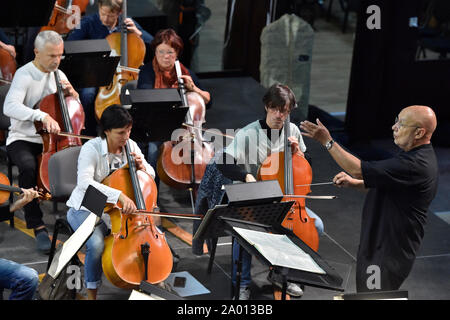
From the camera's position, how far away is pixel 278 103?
3.79 m

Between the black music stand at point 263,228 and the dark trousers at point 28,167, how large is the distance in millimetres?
1471

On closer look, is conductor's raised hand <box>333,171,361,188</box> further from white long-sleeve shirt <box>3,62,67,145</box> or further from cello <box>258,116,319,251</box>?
white long-sleeve shirt <box>3,62,67,145</box>

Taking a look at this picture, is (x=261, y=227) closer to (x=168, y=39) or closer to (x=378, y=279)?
(x=378, y=279)

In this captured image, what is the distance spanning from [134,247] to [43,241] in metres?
1.02

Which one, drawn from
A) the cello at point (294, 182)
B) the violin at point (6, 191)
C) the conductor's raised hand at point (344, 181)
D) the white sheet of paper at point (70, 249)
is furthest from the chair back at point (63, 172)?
the conductor's raised hand at point (344, 181)

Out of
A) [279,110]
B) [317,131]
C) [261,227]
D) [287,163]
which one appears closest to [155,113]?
[279,110]

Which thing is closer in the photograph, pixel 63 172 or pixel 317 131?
pixel 317 131

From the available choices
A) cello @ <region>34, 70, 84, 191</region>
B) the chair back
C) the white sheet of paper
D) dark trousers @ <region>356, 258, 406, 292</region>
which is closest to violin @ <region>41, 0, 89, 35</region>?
cello @ <region>34, 70, 84, 191</region>

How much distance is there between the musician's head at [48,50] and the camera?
4.10m

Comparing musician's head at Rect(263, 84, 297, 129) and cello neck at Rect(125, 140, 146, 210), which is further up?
musician's head at Rect(263, 84, 297, 129)

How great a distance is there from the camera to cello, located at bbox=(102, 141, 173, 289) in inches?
135

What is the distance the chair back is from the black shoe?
519mm

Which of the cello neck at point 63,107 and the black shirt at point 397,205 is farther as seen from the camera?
the cello neck at point 63,107

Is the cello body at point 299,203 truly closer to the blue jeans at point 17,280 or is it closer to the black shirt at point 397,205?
the black shirt at point 397,205
